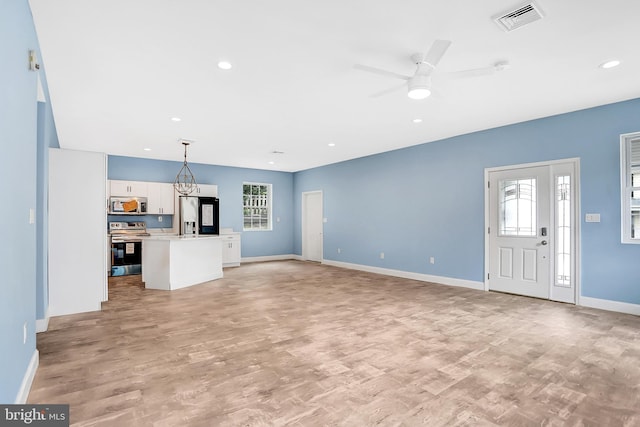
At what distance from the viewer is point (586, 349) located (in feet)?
10.2

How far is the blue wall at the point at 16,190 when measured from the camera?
1.74 m

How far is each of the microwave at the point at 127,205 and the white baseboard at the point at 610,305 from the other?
869 cm

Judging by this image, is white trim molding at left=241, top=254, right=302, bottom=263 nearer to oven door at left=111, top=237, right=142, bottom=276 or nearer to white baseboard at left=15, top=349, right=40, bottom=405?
oven door at left=111, top=237, right=142, bottom=276

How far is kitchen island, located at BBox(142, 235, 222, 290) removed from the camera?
579cm

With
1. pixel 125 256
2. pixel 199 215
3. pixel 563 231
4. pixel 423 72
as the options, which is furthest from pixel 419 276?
pixel 125 256

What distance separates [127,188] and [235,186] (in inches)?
108

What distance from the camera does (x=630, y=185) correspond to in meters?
4.19

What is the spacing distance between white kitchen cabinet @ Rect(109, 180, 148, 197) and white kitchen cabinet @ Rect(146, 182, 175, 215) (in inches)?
5.1

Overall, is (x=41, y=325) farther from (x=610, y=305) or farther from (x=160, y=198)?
(x=610, y=305)

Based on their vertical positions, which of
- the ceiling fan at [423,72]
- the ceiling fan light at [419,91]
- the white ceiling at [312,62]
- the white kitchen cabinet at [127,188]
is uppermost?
the white ceiling at [312,62]

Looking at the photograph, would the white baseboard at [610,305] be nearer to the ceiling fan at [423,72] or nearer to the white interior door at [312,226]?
the ceiling fan at [423,72]

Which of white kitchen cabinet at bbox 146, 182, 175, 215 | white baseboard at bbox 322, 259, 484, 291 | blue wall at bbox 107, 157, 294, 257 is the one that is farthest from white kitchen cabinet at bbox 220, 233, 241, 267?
white baseboard at bbox 322, 259, 484, 291

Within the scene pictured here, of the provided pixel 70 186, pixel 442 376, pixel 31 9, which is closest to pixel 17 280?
pixel 31 9

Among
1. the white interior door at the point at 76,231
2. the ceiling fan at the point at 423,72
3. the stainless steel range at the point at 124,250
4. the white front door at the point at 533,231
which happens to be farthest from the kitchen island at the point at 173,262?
the white front door at the point at 533,231
